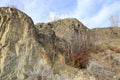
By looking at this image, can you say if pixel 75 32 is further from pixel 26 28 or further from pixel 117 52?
pixel 26 28

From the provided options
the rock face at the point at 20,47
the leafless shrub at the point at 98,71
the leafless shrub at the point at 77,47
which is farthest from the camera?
the leafless shrub at the point at 77,47

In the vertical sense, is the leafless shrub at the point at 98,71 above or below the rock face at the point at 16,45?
below

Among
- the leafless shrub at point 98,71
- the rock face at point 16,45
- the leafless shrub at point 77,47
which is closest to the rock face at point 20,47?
the rock face at point 16,45

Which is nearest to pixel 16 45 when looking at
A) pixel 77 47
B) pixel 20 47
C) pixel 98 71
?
pixel 20 47

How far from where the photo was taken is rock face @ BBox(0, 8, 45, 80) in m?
24.0

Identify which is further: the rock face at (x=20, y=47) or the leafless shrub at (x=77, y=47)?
the leafless shrub at (x=77, y=47)

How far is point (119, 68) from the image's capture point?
28.7m

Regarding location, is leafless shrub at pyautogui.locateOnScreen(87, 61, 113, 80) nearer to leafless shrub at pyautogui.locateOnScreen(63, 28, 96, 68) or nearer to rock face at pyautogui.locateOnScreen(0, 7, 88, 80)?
leafless shrub at pyautogui.locateOnScreen(63, 28, 96, 68)

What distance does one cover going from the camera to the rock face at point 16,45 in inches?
945

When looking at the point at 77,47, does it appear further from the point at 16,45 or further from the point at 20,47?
the point at 16,45

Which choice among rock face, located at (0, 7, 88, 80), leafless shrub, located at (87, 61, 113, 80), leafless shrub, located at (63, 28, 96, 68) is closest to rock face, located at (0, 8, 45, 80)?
rock face, located at (0, 7, 88, 80)

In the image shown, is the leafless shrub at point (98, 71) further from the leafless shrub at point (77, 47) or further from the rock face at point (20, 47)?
the rock face at point (20, 47)

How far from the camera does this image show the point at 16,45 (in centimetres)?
2500

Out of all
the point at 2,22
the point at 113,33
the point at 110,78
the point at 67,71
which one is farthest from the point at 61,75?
the point at 113,33
